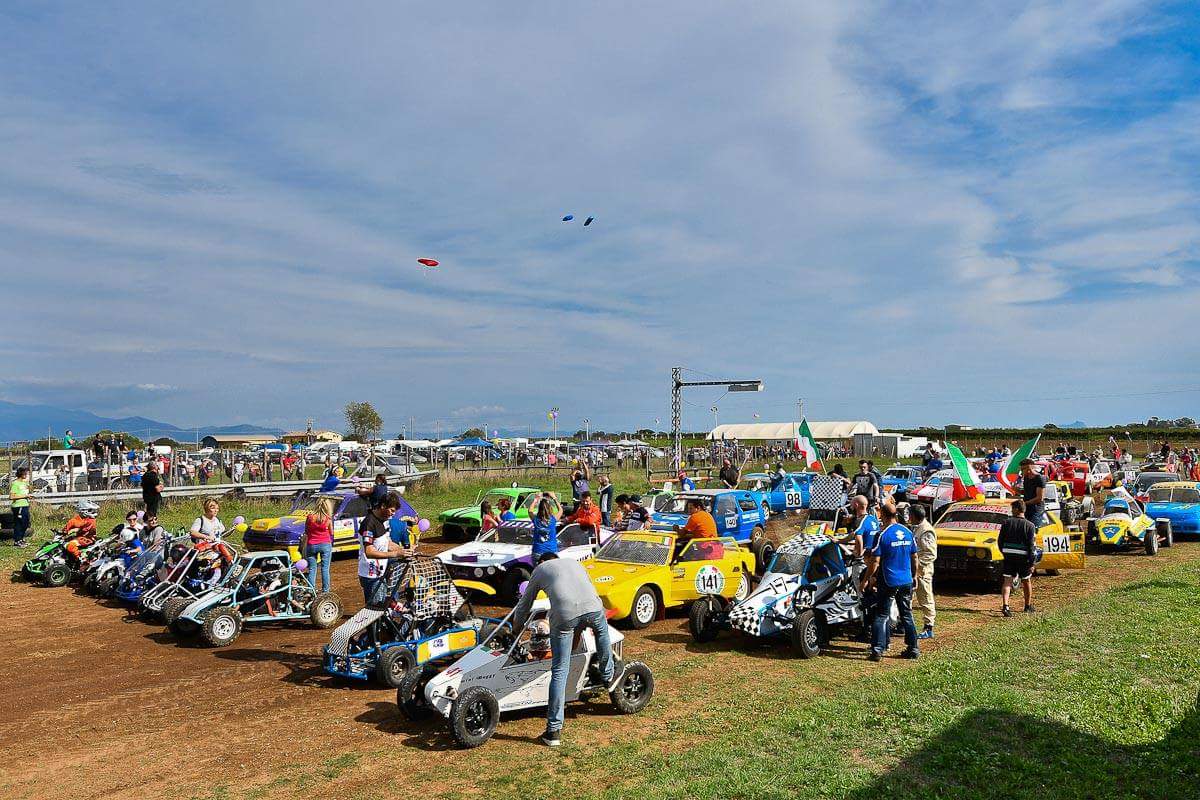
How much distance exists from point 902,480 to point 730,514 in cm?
1149

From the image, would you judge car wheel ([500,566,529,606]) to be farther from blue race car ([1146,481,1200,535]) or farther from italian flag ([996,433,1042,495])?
blue race car ([1146,481,1200,535])

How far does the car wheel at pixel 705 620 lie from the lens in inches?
435

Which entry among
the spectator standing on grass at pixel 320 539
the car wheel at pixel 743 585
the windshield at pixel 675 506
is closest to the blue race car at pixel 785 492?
the windshield at pixel 675 506

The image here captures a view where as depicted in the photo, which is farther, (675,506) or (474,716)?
(675,506)

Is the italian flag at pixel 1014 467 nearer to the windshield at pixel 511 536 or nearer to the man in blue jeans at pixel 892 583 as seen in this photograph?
the man in blue jeans at pixel 892 583

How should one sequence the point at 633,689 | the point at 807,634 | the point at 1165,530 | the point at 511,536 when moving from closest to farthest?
1. the point at 633,689
2. the point at 807,634
3. the point at 511,536
4. the point at 1165,530

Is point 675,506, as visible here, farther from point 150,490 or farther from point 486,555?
point 150,490

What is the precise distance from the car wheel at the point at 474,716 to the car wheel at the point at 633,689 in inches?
47.0

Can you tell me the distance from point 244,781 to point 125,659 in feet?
16.7

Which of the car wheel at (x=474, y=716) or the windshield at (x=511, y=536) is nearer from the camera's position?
the car wheel at (x=474, y=716)

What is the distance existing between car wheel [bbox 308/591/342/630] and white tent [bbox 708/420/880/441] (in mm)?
70117

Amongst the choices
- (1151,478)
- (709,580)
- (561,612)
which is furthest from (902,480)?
(561,612)

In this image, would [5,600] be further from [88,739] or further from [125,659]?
[88,739]

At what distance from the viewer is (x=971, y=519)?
626 inches
